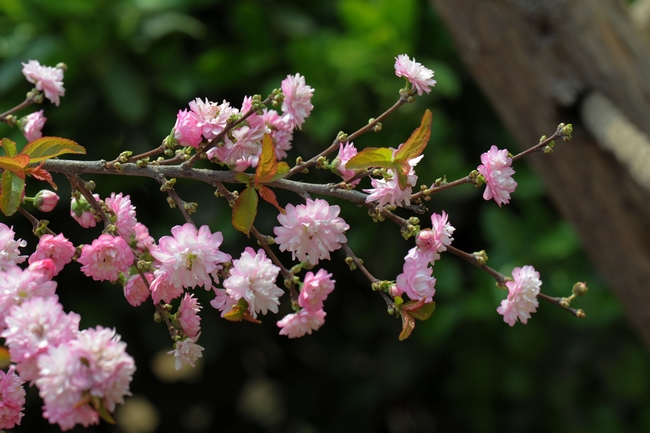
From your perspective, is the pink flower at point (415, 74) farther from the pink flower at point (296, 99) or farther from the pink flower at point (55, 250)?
the pink flower at point (55, 250)

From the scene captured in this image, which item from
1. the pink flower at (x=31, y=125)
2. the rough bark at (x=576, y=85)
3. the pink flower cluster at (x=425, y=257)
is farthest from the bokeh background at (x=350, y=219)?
the pink flower cluster at (x=425, y=257)

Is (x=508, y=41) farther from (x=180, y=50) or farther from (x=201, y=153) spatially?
(x=201, y=153)

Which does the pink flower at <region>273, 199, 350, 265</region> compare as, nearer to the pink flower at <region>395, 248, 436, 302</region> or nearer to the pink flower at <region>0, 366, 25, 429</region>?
the pink flower at <region>395, 248, 436, 302</region>

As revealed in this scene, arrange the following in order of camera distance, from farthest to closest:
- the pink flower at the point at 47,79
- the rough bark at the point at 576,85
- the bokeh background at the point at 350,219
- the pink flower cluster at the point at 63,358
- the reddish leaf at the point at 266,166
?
the bokeh background at the point at 350,219 < the rough bark at the point at 576,85 < the pink flower at the point at 47,79 < the reddish leaf at the point at 266,166 < the pink flower cluster at the point at 63,358

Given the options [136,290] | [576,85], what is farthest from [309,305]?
[576,85]

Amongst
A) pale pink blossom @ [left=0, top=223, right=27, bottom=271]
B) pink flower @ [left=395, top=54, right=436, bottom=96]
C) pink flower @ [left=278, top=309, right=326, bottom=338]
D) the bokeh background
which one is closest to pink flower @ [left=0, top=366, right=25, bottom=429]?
pale pink blossom @ [left=0, top=223, right=27, bottom=271]
